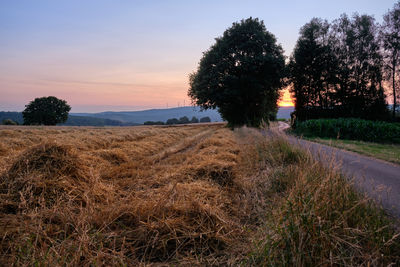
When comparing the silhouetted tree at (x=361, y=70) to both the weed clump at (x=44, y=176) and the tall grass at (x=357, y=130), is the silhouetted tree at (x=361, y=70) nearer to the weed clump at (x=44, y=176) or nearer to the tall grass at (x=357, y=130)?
the tall grass at (x=357, y=130)

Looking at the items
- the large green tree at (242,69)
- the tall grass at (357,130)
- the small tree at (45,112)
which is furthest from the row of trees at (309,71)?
the small tree at (45,112)

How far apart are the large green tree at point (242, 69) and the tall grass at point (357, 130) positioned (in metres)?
5.88

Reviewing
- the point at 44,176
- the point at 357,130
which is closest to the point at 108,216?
the point at 44,176

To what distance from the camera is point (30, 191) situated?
3225 millimetres

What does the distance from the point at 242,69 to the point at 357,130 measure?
13151mm

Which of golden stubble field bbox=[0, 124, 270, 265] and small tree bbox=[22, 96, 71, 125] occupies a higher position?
small tree bbox=[22, 96, 71, 125]

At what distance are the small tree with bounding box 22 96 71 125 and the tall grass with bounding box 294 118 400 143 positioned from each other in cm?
5670

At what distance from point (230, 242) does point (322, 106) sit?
1253 inches

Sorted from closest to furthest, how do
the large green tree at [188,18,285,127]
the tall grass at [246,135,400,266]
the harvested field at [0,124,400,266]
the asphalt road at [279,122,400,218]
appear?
the tall grass at [246,135,400,266] < the harvested field at [0,124,400,266] < the asphalt road at [279,122,400,218] < the large green tree at [188,18,285,127]

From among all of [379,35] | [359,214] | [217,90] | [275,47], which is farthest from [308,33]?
[359,214]

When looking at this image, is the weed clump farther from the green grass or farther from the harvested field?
the green grass

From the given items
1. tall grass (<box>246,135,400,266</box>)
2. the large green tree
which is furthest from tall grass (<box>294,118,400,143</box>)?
tall grass (<box>246,135,400,266</box>)

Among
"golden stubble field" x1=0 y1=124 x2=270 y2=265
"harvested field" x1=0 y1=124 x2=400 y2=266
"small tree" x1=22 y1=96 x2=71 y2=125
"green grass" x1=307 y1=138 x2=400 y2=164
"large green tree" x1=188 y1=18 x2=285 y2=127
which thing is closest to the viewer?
"harvested field" x1=0 y1=124 x2=400 y2=266

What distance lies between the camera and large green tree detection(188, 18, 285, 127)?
24625 mm
